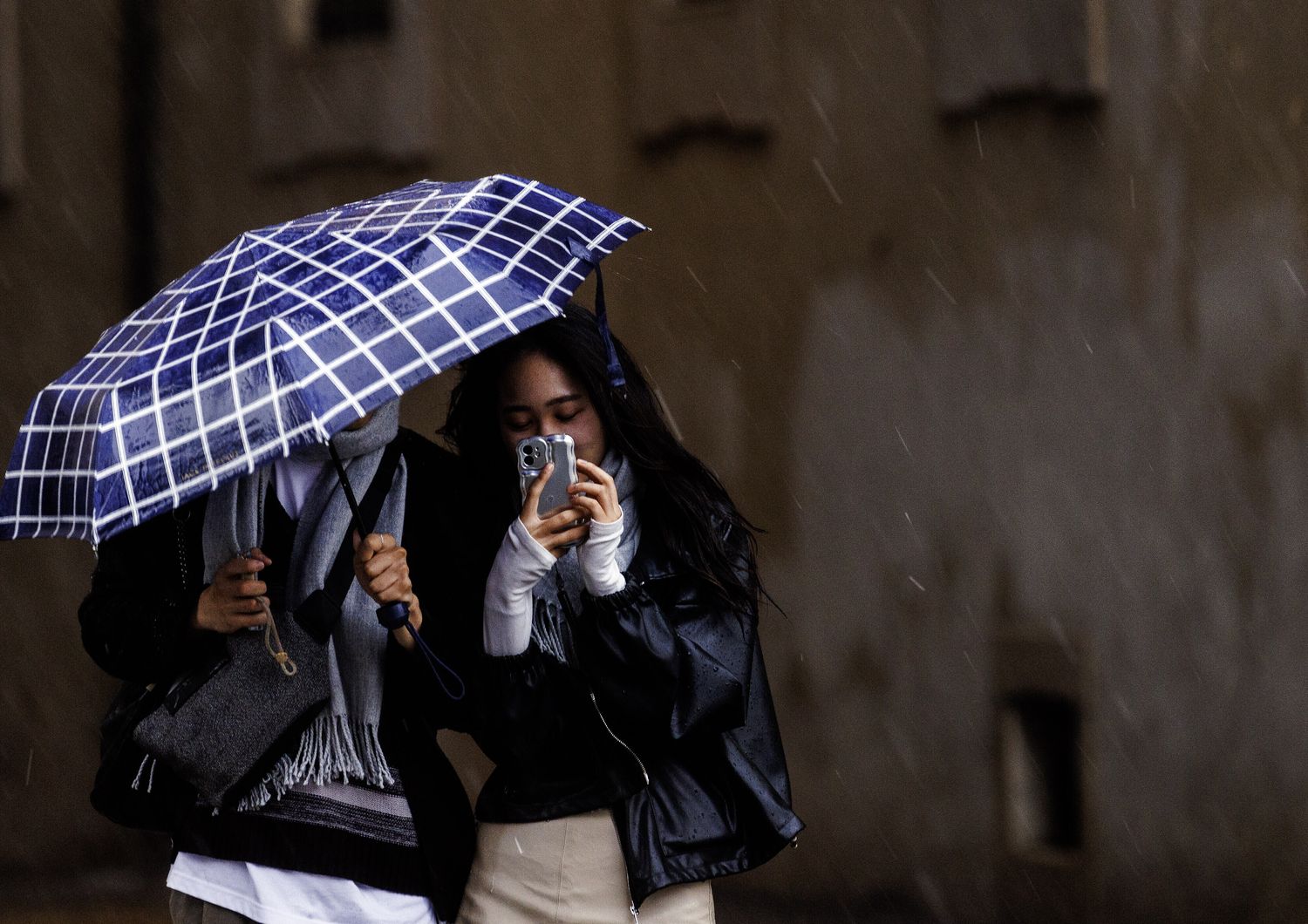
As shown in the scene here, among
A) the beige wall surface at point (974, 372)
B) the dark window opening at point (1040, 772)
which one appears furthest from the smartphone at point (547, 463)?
the dark window opening at point (1040, 772)

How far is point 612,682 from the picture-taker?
306 centimetres

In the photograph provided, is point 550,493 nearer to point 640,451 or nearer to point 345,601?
point 640,451

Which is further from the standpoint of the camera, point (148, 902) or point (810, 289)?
point (148, 902)

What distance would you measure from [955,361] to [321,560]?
3777mm

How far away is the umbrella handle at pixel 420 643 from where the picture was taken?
2.97m

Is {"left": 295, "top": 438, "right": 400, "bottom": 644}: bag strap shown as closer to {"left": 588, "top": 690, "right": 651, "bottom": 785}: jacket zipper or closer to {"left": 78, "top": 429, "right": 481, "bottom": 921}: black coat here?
{"left": 78, "top": 429, "right": 481, "bottom": 921}: black coat

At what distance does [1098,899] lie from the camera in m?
6.19

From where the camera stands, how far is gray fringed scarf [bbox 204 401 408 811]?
3119mm

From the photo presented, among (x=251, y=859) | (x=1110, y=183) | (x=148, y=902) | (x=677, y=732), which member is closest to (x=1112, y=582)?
(x=1110, y=183)

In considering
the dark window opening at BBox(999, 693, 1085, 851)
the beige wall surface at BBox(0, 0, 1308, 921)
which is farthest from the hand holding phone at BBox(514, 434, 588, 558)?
the dark window opening at BBox(999, 693, 1085, 851)

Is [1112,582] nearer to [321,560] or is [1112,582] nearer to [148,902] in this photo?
[321,560]

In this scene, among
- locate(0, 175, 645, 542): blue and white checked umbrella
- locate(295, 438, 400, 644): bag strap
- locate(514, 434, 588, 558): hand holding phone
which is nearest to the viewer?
locate(0, 175, 645, 542): blue and white checked umbrella

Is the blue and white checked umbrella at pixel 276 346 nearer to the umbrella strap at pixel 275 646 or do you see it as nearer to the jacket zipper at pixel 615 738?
the umbrella strap at pixel 275 646

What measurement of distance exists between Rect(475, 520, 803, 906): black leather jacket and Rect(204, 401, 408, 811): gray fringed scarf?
0.22 meters
